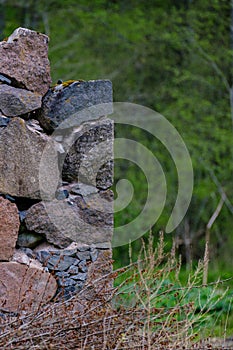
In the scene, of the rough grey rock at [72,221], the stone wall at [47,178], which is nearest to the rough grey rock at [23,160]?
the stone wall at [47,178]

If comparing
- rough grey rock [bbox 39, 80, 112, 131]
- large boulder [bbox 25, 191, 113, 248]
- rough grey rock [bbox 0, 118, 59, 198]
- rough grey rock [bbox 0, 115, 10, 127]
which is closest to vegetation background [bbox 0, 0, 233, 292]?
large boulder [bbox 25, 191, 113, 248]

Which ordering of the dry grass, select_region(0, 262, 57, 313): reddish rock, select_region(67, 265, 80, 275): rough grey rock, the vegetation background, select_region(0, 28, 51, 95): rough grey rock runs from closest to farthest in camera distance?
the dry grass < select_region(0, 262, 57, 313): reddish rock < select_region(0, 28, 51, 95): rough grey rock < select_region(67, 265, 80, 275): rough grey rock < the vegetation background

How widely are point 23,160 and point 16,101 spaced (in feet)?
1.14

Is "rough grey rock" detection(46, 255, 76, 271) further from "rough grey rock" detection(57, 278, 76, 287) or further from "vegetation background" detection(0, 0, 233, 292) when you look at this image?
"vegetation background" detection(0, 0, 233, 292)

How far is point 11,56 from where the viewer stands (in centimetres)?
354

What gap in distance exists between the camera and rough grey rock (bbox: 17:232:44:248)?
3576 millimetres

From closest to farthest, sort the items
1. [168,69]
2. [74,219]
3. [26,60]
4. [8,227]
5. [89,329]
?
[89,329] < [8,227] < [26,60] < [74,219] < [168,69]

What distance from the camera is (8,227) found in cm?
345

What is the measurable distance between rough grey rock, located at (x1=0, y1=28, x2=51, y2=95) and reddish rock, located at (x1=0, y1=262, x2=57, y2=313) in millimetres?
1065

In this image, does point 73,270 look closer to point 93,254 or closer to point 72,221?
point 93,254

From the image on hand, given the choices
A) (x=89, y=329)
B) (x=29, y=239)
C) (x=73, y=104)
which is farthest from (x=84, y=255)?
(x=73, y=104)

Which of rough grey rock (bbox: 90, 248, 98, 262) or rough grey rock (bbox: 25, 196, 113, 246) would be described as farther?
rough grey rock (bbox: 90, 248, 98, 262)

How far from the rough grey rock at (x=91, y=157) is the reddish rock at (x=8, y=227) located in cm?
42

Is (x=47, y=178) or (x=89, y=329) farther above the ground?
(x=47, y=178)
